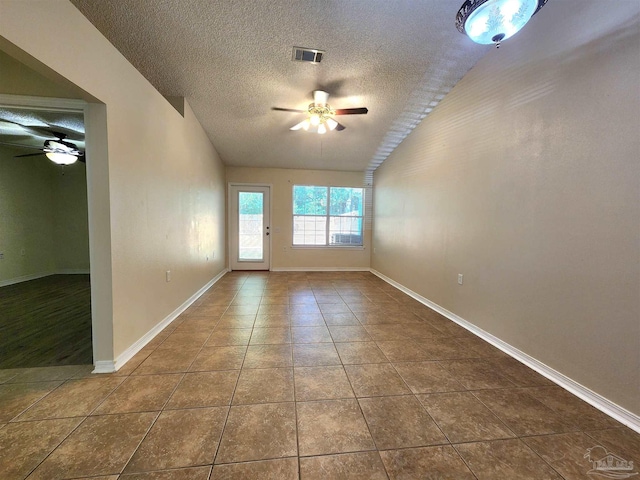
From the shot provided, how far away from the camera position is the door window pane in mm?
5633

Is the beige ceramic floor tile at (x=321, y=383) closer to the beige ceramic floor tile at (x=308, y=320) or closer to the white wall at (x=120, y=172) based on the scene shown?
the beige ceramic floor tile at (x=308, y=320)

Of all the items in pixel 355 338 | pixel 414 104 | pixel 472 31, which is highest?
pixel 414 104

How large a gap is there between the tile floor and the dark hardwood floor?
227mm

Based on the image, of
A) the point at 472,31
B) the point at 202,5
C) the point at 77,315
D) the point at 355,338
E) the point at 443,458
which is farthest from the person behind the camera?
the point at 77,315

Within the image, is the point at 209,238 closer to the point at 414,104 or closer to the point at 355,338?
the point at 355,338

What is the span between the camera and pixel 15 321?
2617 millimetres

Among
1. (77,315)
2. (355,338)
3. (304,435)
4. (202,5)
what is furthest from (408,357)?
(77,315)

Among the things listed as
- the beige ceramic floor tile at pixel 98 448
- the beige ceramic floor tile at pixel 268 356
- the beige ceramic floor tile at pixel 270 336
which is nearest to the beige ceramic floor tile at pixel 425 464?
the beige ceramic floor tile at pixel 268 356

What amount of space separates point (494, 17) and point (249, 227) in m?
5.13

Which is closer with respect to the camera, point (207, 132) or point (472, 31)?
point (472, 31)

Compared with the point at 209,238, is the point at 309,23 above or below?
above

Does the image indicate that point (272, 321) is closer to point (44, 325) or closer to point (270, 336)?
point (270, 336)

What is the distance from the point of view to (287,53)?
8.11 ft

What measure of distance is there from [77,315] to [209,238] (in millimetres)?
1908
